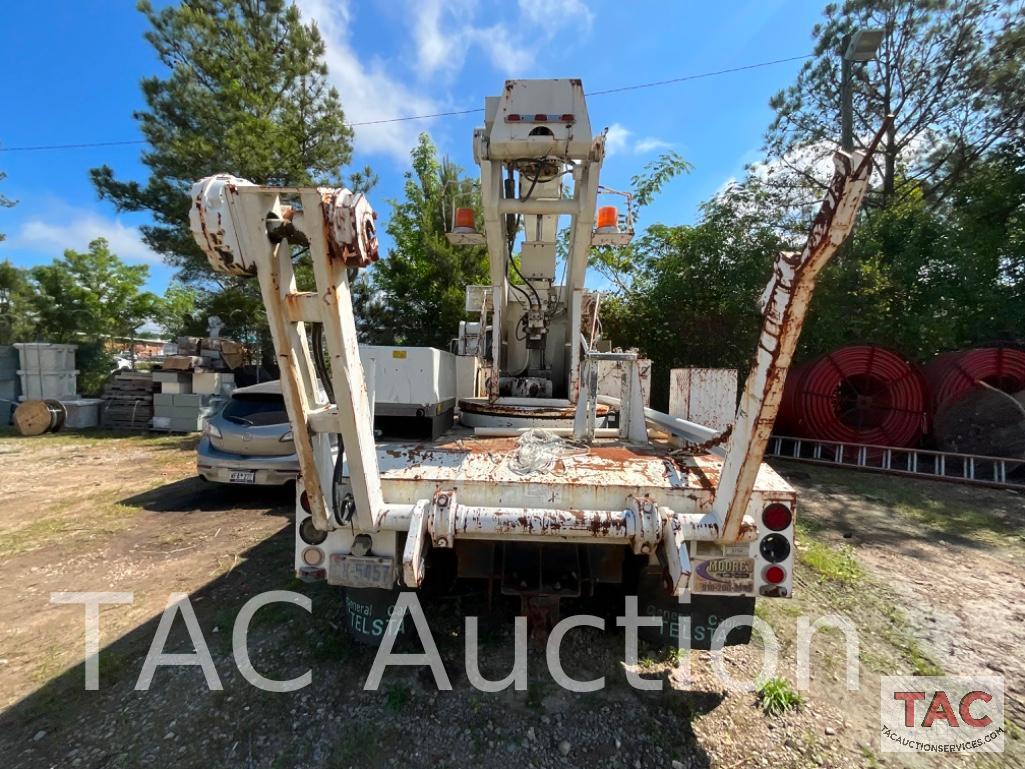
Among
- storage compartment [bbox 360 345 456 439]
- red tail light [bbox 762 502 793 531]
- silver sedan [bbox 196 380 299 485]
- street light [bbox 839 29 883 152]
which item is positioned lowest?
silver sedan [bbox 196 380 299 485]

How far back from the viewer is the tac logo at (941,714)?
2180 mm

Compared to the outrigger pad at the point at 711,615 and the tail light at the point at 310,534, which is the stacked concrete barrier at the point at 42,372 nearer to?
the tail light at the point at 310,534

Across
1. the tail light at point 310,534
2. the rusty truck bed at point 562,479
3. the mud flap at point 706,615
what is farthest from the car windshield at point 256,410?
the mud flap at point 706,615

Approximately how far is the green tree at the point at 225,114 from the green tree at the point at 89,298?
5.79 metres

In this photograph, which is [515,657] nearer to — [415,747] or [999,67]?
[415,747]

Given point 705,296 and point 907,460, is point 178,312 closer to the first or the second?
point 705,296

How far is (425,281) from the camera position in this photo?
14.1 metres

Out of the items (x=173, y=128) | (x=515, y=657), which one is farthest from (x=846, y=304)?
(x=173, y=128)

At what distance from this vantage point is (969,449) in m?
7.52

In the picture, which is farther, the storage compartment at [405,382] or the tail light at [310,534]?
the storage compartment at [405,382]

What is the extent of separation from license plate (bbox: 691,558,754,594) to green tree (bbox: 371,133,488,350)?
11.8 m

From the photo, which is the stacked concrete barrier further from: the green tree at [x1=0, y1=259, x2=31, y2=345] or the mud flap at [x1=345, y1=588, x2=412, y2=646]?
the mud flap at [x1=345, y1=588, x2=412, y2=646]

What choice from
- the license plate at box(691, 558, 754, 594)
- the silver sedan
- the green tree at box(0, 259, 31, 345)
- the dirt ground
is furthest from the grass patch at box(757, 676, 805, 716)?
the green tree at box(0, 259, 31, 345)

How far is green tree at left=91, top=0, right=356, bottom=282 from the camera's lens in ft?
36.3
